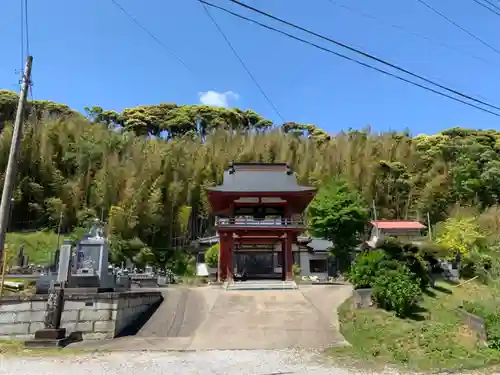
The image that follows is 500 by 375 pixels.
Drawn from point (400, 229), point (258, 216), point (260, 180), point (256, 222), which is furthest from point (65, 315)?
point (400, 229)

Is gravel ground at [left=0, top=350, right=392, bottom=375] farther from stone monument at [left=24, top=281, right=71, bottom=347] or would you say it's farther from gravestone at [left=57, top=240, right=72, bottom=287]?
gravestone at [left=57, top=240, right=72, bottom=287]

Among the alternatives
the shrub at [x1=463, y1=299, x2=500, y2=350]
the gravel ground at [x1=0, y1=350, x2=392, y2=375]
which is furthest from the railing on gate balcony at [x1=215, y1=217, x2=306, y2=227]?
the gravel ground at [x1=0, y1=350, x2=392, y2=375]

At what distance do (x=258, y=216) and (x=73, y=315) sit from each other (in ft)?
39.7

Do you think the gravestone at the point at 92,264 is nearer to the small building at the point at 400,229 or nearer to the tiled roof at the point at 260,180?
the tiled roof at the point at 260,180

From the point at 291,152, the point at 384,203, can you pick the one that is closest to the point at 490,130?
the point at 384,203

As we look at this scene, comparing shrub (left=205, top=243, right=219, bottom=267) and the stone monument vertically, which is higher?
shrub (left=205, top=243, right=219, bottom=267)

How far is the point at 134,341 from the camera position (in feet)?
25.5

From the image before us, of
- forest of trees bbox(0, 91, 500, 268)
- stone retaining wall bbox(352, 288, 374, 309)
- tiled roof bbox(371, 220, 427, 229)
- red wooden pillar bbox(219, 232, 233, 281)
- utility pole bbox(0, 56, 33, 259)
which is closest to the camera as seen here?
utility pole bbox(0, 56, 33, 259)

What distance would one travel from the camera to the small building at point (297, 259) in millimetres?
23109

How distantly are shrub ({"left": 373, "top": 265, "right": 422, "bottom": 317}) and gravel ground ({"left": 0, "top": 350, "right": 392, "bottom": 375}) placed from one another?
3.13m

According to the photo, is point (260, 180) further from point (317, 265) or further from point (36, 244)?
point (36, 244)

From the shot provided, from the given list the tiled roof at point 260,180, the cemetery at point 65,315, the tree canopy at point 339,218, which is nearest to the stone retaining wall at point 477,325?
the cemetery at point 65,315

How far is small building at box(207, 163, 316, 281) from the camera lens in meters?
17.3

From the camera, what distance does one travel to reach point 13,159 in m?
6.25
